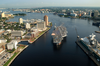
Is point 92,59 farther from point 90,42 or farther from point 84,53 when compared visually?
point 90,42

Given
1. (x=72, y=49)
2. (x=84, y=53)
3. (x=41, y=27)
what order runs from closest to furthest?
(x=84, y=53), (x=72, y=49), (x=41, y=27)

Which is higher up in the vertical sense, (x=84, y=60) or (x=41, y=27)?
(x=41, y=27)

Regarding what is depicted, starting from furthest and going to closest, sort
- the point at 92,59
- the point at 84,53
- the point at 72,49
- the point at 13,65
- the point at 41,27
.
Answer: the point at 41,27 → the point at 72,49 → the point at 84,53 → the point at 92,59 → the point at 13,65

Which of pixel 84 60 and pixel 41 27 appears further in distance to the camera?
pixel 41 27

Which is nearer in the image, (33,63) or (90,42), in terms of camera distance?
(33,63)

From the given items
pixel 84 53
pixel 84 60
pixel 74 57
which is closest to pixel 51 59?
pixel 74 57

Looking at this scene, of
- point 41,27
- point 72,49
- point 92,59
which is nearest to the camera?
point 92,59

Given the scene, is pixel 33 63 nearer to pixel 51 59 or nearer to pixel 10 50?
pixel 51 59

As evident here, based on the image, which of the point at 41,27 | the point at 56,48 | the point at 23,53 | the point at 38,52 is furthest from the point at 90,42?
the point at 41,27

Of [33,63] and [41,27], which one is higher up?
[41,27]
